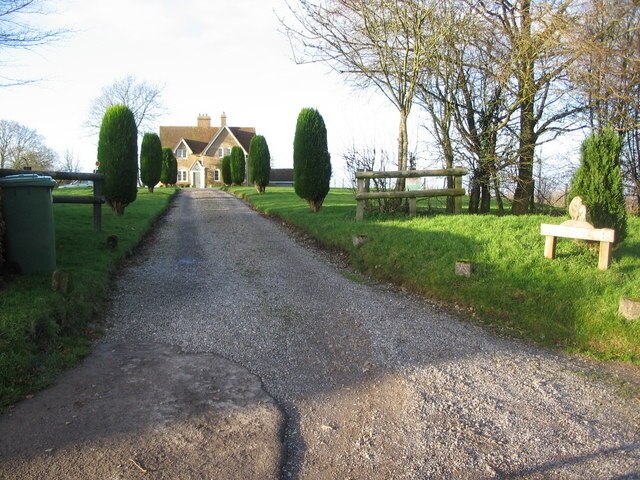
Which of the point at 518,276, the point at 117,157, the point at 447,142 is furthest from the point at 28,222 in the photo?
the point at 447,142

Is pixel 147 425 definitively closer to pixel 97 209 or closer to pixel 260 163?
pixel 97 209

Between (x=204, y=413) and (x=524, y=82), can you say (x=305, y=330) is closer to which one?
(x=204, y=413)

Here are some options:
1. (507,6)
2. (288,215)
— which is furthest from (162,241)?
(507,6)

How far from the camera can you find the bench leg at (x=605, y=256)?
23.7 feet

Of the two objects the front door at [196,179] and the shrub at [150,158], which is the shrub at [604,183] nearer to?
the shrub at [150,158]

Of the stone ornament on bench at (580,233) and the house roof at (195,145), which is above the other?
the house roof at (195,145)

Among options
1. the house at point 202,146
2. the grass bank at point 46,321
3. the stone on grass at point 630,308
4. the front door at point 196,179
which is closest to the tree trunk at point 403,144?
the grass bank at point 46,321

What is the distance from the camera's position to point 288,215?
17031 millimetres

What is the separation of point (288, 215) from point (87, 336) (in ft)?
38.3

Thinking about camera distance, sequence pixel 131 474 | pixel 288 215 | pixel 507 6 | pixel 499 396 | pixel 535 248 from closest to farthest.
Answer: pixel 131 474 < pixel 499 396 < pixel 535 248 < pixel 507 6 < pixel 288 215

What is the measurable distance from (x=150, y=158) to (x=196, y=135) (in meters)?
38.2

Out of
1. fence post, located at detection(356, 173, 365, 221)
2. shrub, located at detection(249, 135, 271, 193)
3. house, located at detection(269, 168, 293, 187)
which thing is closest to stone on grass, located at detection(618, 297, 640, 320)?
fence post, located at detection(356, 173, 365, 221)

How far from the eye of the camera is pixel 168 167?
4794 cm

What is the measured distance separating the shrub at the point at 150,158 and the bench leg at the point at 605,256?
95.2ft
